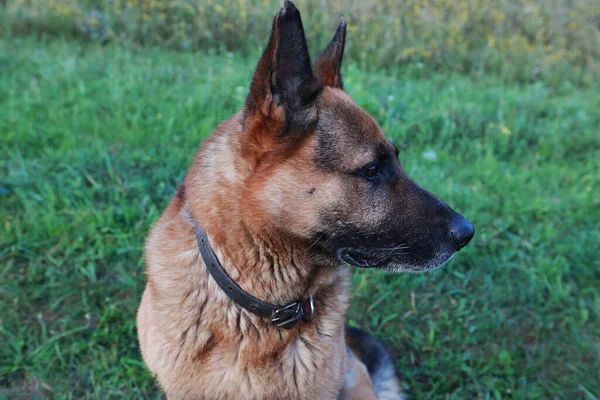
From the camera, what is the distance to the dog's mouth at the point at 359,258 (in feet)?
6.98

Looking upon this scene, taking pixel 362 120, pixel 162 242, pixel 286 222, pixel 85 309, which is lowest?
pixel 85 309

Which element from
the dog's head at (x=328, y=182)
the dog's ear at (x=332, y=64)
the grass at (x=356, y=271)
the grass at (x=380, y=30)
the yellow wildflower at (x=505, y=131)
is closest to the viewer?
the dog's head at (x=328, y=182)

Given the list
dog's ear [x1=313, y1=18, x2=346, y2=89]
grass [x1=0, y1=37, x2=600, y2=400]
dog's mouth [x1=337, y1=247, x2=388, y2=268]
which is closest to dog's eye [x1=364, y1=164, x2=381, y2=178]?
dog's mouth [x1=337, y1=247, x2=388, y2=268]

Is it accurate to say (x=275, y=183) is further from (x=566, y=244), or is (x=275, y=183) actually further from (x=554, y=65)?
(x=554, y=65)

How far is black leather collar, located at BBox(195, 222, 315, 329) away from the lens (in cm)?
208

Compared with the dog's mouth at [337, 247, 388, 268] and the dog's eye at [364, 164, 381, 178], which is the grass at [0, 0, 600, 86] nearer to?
the dog's eye at [364, 164, 381, 178]

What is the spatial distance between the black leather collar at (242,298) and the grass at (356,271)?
1118 mm

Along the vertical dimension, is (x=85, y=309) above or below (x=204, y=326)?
below

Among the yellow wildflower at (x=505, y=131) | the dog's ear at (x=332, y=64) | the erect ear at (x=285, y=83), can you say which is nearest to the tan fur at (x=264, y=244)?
the erect ear at (x=285, y=83)

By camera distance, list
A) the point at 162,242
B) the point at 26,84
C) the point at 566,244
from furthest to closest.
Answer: the point at 26,84
the point at 566,244
the point at 162,242

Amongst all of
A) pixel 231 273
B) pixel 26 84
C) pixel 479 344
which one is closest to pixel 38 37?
pixel 26 84

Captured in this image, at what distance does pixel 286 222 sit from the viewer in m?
2.03

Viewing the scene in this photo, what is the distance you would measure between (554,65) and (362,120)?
5.72 metres

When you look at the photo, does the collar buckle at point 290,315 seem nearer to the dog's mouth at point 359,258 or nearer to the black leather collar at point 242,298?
the black leather collar at point 242,298
